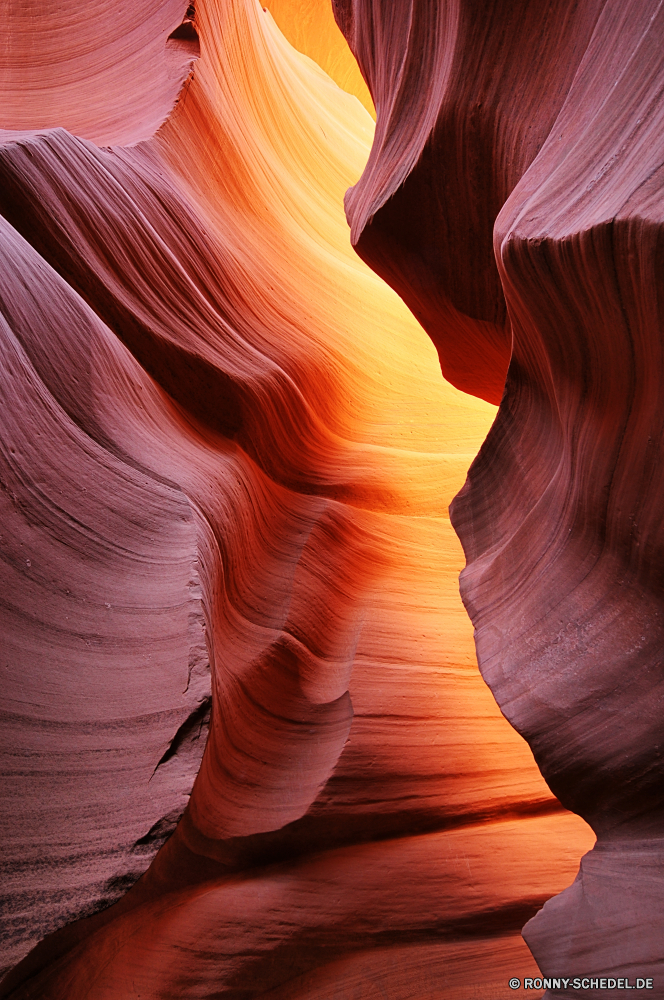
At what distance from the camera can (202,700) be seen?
4.53 feet

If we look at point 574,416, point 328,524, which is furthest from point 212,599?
point 574,416

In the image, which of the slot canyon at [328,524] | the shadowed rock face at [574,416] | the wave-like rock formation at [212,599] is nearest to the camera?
the shadowed rock face at [574,416]

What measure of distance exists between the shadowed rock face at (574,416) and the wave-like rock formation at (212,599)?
10cm

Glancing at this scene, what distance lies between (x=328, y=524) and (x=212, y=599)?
0.62 meters

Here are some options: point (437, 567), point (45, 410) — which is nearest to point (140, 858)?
point (45, 410)

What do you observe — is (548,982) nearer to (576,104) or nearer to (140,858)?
(140,858)

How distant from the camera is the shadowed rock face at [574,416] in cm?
110

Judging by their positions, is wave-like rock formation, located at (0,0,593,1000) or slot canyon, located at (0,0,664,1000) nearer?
slot canyon, located at (0,0,664,1000)

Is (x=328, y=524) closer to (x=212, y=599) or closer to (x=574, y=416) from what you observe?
(x=212, y=599)

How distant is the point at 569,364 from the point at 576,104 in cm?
43

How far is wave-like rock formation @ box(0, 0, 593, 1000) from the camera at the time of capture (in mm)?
1382

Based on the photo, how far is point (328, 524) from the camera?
7.53ft

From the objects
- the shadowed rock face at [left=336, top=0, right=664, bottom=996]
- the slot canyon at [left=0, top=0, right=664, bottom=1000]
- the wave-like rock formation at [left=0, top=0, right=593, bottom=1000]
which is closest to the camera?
the shadowed rock face at [left=336, top=0, right=664, bottom=996]

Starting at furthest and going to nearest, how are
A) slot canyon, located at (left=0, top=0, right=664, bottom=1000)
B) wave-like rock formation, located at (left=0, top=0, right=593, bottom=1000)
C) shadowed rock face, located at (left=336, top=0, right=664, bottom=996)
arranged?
1. wave-like rock formation, located at (left=0, top=0, right=593, bottom=1000)
2. slot canyon, located at (left=0, top=0, right=664, bottom=1000)
3. shadowed rock face, located at (left=336, top=0, right=664, bottom=996)
